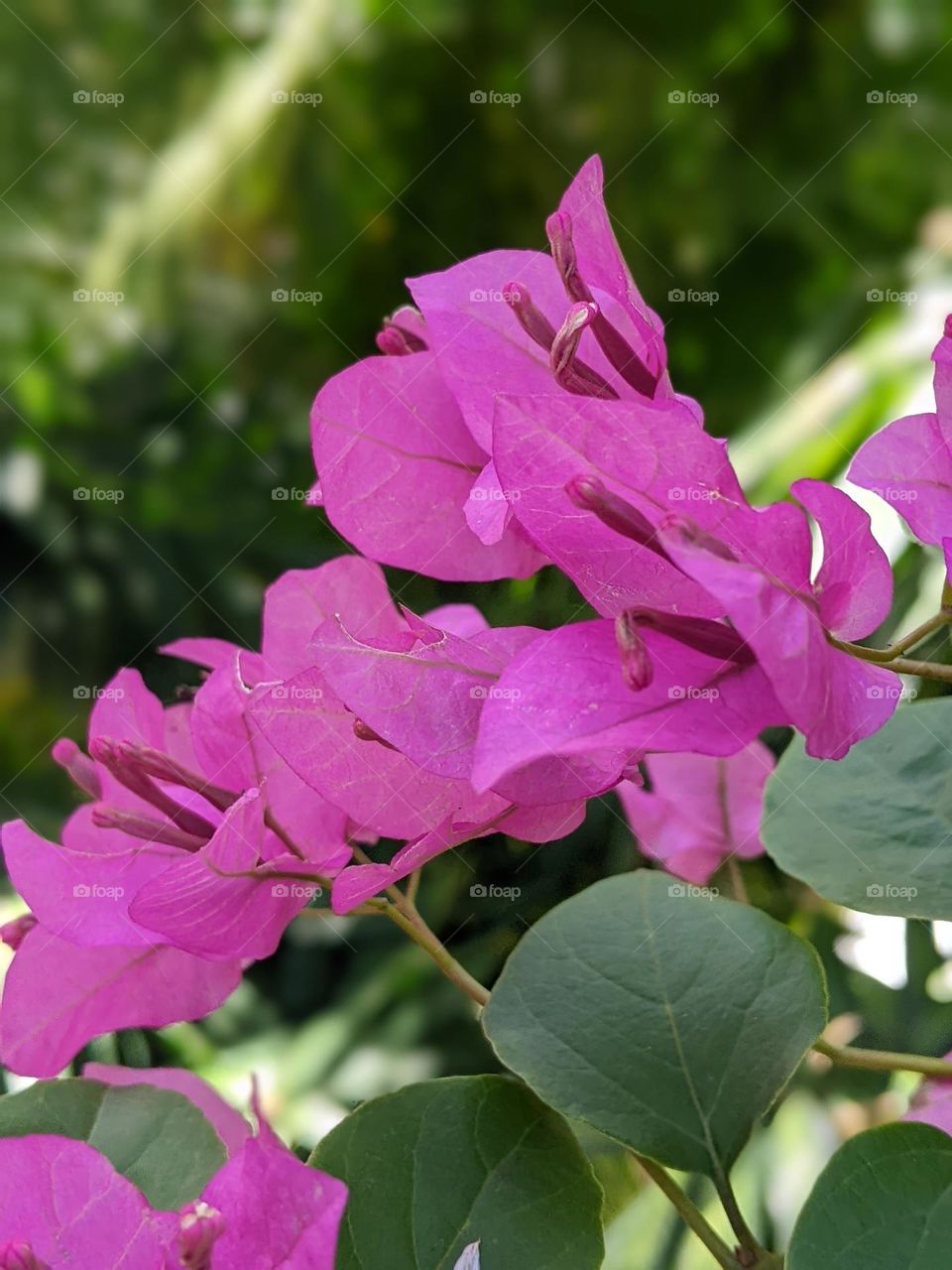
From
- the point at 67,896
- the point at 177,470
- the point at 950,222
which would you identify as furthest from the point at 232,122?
the point at 67,896

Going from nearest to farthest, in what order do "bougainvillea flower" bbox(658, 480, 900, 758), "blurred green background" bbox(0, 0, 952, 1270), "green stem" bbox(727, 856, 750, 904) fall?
"bougainvillea flower" bbox(658, 480, 900, 758) < "green stem" bbox(727, 856, 750, 904) < "blurred green background" bbox(0, 0, 952, 1270)

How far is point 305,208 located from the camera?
1.16m

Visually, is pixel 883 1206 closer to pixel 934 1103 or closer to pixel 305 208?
pixel 934 1103

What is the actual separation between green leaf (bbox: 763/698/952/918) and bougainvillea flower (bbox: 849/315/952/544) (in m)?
0.05

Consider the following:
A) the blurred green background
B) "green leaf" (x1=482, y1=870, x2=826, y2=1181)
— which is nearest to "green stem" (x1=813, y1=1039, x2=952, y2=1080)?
"green leaf" (x1=482, y1=870, x2=826, y2=1181)

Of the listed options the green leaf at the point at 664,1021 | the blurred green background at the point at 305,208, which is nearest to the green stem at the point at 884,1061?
the green leaf at the point at 664,1021

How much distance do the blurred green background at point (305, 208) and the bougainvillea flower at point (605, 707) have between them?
77cm

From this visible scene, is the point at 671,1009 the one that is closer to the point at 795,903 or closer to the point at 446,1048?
the point at 795,903

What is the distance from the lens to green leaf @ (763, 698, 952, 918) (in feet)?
0.69

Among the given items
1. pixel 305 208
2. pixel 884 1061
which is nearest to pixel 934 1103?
pixel 884 1061

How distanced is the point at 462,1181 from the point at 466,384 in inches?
4.5

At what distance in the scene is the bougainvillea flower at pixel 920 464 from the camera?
172 mm

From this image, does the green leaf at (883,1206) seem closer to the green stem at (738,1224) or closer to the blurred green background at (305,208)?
the green stem at (738,1224)

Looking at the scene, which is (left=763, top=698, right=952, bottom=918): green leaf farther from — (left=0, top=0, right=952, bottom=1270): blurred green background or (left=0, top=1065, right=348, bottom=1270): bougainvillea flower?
(left=0, top=0, right=952, bottom=1270): blurred green background
